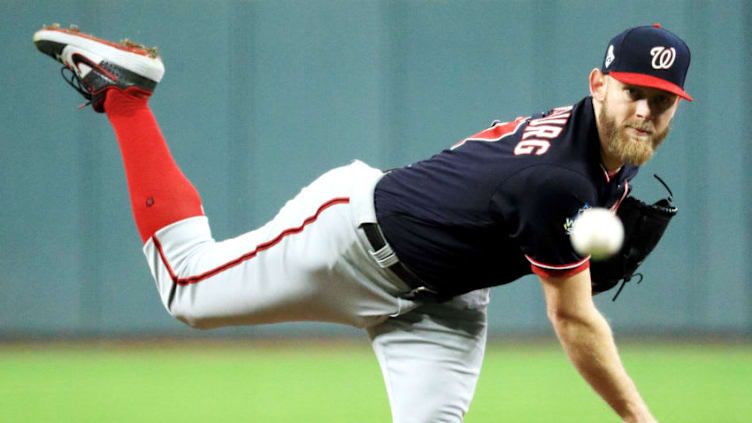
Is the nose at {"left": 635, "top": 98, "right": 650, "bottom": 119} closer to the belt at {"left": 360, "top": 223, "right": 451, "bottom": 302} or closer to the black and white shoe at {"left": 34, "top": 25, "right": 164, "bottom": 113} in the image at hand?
the belt at {"left": 360, "top": 223, "right": 451, "bottom": 302}

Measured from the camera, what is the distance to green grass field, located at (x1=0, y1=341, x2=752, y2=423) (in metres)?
4.08

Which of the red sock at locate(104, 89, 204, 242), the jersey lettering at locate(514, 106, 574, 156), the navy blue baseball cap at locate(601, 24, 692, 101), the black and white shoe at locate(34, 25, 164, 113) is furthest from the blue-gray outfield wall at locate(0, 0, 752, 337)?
the navy blue baseball cap at locate(601, 24, 692, 101)

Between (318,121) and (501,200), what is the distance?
4813 mm

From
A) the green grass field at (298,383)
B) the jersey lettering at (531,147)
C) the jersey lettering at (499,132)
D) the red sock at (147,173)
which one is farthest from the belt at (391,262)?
the green grass field at (298,383)

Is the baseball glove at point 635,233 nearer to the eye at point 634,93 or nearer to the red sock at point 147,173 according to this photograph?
the eye at point 634,93

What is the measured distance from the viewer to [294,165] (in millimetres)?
6844

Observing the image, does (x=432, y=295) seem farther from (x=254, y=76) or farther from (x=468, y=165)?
(x=254, y=76)

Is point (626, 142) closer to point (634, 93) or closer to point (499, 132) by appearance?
point (634, 93)

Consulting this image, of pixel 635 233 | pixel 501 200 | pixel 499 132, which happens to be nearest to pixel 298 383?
pixel 635 233

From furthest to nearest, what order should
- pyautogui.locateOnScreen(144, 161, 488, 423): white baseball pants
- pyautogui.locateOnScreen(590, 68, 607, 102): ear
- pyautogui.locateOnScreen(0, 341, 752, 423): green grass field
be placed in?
pyautogui.locateOnScreen(0, 341, 752, 423): green grass field
pyautogui.locateOnScreen(144, 161, 488, 423): white baseball pants
pyautogui.locateOnScreen(590, 68, 607, 102): ear

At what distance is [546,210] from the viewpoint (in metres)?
2.07

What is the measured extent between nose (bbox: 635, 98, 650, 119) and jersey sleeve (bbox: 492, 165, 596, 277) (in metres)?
0.23

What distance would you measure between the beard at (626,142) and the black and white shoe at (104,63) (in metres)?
1.51

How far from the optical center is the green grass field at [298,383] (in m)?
4.08
